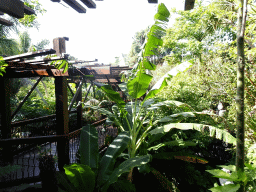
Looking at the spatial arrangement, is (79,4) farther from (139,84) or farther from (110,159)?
(110,159)

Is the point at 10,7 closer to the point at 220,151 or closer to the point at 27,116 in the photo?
the point at 220,151

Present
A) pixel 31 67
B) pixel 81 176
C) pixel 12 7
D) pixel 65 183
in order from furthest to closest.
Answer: pixel 31 67 < pixel 65 183 < pixel 81 176 < pixel 12 7

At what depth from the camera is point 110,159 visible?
10.4 ft

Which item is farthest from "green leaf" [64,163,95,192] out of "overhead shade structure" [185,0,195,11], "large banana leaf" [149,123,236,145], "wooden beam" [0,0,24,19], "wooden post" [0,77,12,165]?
"wooden post" [0,77,12,165]

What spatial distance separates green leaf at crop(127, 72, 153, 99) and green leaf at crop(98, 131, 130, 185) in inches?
34.0

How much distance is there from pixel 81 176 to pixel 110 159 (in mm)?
624

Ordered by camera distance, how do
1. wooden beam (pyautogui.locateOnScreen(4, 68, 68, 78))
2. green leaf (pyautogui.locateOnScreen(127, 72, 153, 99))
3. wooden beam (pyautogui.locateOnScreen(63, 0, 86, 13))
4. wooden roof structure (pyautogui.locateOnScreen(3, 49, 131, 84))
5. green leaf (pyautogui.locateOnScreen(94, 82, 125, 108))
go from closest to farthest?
wooden beam (pyautogui.locateOnScreen(63, 0, 86, 13))
green leaf (pyautogui.locateOnScreen(127, 72, 153, 99))
green leaf (pyautogui.locateOnScreen(94, 82, 125, 108))
wooden roof structure (pyautogui.locateOnScreen(3, 49, 131, 84))
wooden beam (pyautogui.locateOnScreen(4, 68, 68, 78))

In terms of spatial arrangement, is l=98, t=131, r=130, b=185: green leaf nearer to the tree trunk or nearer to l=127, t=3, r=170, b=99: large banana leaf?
l=127, t=3, r=170, b=99: large banana leaf

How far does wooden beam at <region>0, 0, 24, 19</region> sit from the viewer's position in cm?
156

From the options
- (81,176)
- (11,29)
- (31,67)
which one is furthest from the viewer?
(11,29)

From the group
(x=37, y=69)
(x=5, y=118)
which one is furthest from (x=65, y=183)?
(x=5, y=118)

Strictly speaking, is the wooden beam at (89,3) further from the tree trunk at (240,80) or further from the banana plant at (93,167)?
the banana plant at (93,167)

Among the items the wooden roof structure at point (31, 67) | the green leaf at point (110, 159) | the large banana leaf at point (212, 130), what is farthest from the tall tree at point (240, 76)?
the wooden roof structure at point (31, 67)

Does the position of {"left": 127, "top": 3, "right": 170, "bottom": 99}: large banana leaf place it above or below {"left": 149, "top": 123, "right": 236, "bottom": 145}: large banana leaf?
above
